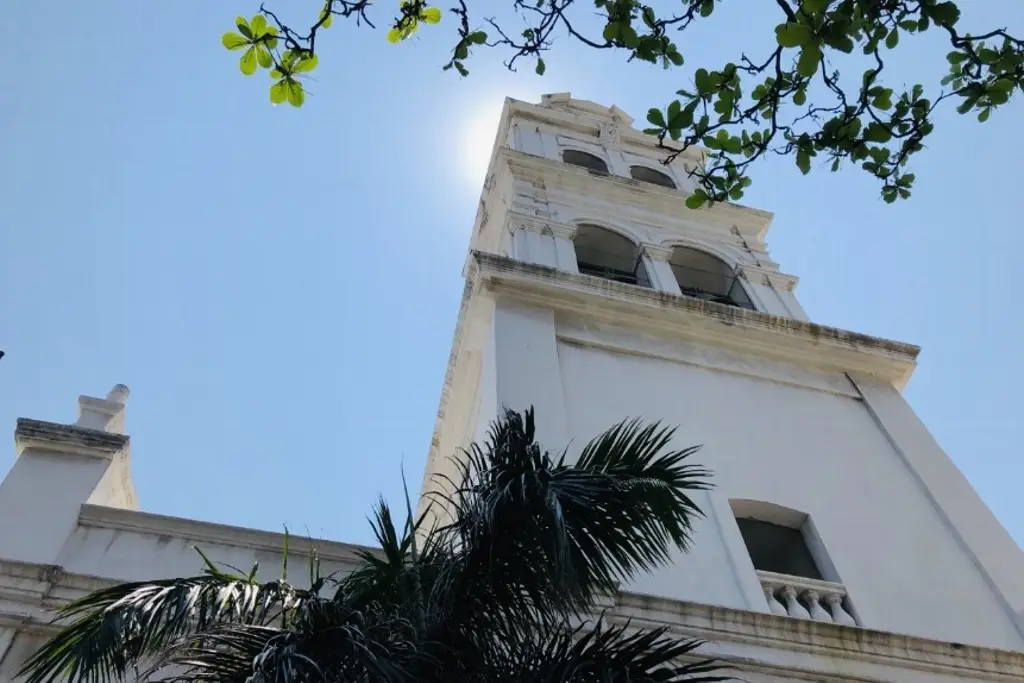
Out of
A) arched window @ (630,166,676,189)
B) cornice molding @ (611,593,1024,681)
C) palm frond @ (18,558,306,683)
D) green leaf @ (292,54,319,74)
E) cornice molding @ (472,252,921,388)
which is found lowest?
palm frond @ (18,558,306,683)

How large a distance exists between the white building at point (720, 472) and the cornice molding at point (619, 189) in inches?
44.6

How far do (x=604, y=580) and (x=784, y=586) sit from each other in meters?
4.23

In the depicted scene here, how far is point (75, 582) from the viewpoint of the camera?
795 cm

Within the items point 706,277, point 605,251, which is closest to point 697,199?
point 706,277

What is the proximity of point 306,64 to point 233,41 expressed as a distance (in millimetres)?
489

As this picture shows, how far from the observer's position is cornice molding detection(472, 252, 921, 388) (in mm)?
12719

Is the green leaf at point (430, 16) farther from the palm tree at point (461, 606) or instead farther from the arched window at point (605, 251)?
the arched window at point (605, 251)

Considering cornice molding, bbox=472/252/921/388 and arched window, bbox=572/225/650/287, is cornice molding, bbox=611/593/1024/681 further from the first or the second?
arched window, bbox=572/225/650/287

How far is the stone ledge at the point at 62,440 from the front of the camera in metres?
9.22

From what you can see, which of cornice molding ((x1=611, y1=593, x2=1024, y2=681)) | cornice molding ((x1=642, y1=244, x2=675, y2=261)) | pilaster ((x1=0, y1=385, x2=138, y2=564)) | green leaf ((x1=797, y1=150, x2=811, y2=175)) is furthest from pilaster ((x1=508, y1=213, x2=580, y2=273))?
green leaf ((x1=797, y1=150, x2=811, y2=175))

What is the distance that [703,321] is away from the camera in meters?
13.1

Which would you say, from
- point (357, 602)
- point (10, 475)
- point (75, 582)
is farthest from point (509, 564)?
point (10, 475)

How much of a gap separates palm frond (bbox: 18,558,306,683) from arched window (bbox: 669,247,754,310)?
451 inches

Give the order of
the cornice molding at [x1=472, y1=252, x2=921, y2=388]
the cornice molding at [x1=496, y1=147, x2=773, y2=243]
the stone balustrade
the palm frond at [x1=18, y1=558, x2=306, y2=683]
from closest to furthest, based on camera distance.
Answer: the palm frond at [x1=18, y1=558, x2=306, y2=683], the stone balustrade, the cornice molding at [x1=472, y1=252, x2=921, y2=388], the cornice molding at [x1=496, y1=147, x2=773, y2=243]
